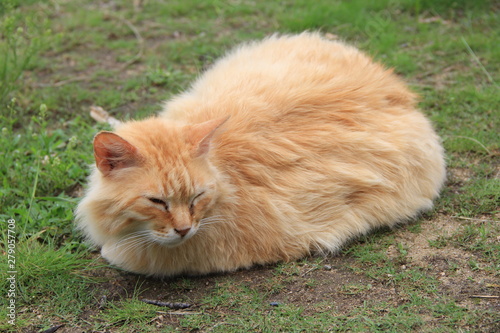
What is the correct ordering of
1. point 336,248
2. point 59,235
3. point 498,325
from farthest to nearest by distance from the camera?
point 59,235 → point 336,248 → point 498,325

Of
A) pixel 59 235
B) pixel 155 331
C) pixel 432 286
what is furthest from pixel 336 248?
pixel 59 235

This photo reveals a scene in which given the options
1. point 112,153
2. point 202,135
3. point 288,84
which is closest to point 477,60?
point 288,84

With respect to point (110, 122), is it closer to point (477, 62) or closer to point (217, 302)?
point (217, 302)

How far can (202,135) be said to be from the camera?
3.15 meters

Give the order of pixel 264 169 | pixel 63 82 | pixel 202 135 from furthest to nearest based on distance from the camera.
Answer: pixel 63 82 → pixel 264 169 → pixel 202 135

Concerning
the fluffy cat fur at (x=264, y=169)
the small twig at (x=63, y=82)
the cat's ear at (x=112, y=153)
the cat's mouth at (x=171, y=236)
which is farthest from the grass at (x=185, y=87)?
the cat's ear at (x=112, y=153)

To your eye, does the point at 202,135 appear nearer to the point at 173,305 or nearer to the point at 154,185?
the point at 154,185

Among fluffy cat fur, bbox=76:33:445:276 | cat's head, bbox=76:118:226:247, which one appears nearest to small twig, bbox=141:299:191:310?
fluffy cat fur, bbox=76:33:445:276

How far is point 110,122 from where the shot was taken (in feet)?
16.6

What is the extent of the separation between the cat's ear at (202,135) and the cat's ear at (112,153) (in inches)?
13.0

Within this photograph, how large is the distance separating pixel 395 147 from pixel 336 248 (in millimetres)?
781

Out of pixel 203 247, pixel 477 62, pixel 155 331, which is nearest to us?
pixel 155 331

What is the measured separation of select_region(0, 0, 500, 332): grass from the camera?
10.3 feet

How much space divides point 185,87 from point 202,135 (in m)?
2.53
